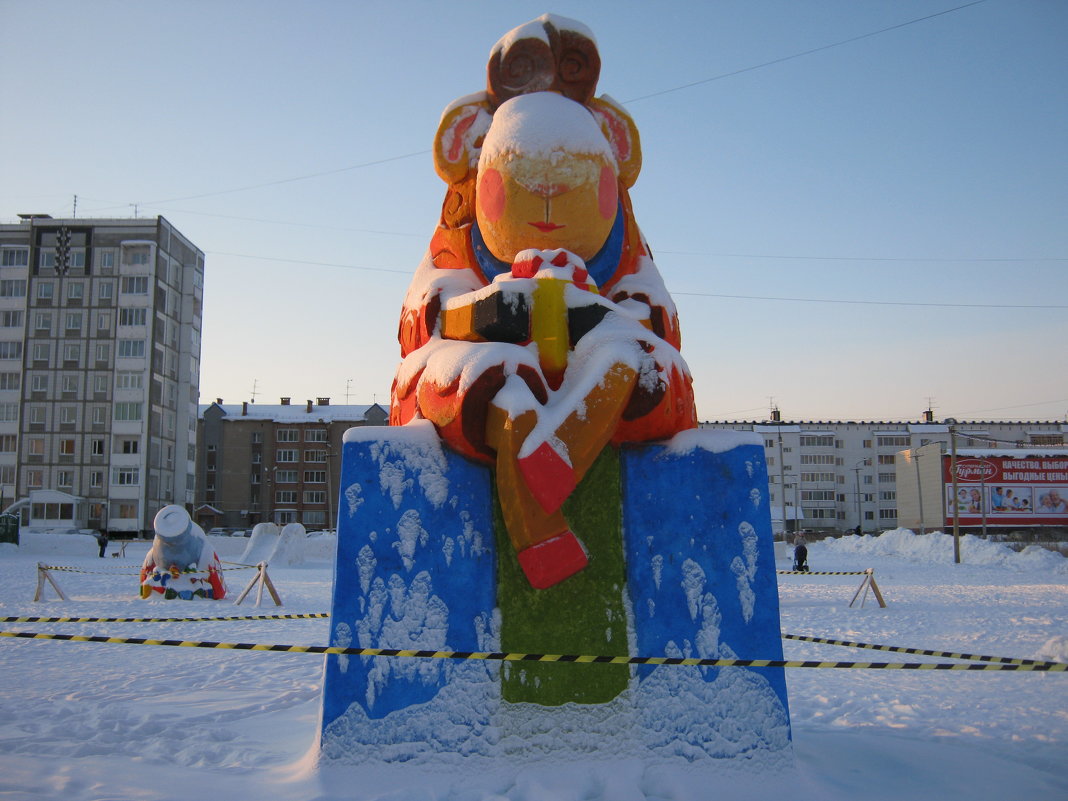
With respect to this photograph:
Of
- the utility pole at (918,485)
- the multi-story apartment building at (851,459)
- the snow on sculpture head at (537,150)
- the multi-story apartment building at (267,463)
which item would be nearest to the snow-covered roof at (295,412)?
the multi-story apartment building at (267,463)

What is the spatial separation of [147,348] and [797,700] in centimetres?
3828

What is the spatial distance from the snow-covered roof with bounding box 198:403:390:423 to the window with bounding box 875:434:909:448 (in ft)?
109

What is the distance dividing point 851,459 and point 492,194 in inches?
2327

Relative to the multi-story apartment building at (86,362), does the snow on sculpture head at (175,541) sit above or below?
below

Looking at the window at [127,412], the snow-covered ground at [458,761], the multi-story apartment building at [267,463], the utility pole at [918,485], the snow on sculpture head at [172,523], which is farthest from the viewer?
the multi-story apartment building at [267,463]

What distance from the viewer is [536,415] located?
3697 millimetres

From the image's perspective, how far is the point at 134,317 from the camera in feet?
128

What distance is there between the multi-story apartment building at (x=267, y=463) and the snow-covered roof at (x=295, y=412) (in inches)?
2.4

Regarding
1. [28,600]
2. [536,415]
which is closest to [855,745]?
[536,415]

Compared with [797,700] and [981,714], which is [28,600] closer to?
[797,700]

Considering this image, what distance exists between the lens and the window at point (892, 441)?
57.8 metres

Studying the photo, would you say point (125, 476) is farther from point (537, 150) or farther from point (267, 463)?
point (537, 150)

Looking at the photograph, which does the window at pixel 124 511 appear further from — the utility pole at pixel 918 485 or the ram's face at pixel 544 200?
the ram's face at pixel 544 200

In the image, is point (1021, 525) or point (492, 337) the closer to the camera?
point (492, 337)
